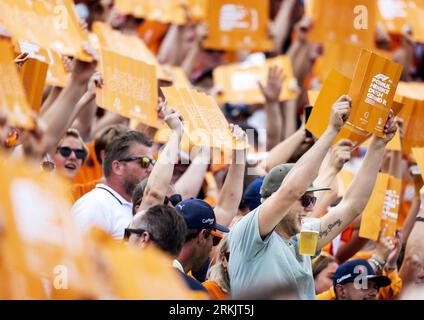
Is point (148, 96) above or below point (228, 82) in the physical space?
A: above

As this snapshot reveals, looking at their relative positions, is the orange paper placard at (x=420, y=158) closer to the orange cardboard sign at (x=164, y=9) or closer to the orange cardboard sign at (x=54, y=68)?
the orange cardboard sign at (x=54, y=68)

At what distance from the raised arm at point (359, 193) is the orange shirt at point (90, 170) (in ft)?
6.33

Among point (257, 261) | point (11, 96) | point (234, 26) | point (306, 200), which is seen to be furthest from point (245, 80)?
point (11, 96)

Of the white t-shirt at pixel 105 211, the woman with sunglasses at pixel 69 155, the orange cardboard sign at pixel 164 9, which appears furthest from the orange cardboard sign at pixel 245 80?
the white t-shirt at pixel 105 211

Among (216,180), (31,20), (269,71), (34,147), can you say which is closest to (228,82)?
(269,71)

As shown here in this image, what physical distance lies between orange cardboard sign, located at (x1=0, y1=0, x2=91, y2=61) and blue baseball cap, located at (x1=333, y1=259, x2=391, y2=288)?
5.95ft

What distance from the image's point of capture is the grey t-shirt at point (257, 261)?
4387mm

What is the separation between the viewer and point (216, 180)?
7480mm

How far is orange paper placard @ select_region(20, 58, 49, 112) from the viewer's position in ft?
15.3

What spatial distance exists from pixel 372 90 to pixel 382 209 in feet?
4.45
